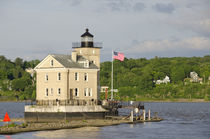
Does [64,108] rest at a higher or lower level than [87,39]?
lower

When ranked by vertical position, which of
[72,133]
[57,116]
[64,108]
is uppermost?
[64,108]

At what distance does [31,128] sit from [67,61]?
1826 cm

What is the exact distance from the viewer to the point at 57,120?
73250 millimetres

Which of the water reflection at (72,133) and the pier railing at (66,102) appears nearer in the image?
the water reflection at (72,133)

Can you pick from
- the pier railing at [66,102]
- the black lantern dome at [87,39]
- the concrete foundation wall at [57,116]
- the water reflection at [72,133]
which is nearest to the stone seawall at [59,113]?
the concrete foundation wall at [57,116]

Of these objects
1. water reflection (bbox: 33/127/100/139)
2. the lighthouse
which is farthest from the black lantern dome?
water reflection (bbox: 33/127/100/139)

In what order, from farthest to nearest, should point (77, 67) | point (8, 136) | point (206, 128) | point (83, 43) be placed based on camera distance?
point (83, 43) → point (77, 67) → point (206, 128) → point (8, 136)

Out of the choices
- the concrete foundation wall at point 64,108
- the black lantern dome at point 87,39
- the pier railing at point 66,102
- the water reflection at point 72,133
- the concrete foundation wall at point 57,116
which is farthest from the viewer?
the black lantern dome at point 87,39

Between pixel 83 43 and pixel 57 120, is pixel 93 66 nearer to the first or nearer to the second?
pixel 83 43

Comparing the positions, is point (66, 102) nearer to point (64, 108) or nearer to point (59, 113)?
point (64, 108)

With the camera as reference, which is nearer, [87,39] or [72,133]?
[72,133]

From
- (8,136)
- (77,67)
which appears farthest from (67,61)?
(8,136)

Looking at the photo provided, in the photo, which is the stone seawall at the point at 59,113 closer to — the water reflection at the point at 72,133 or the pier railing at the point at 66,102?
the pier railing at the point at 66,102

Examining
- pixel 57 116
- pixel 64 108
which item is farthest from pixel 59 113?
pixel 64 108
